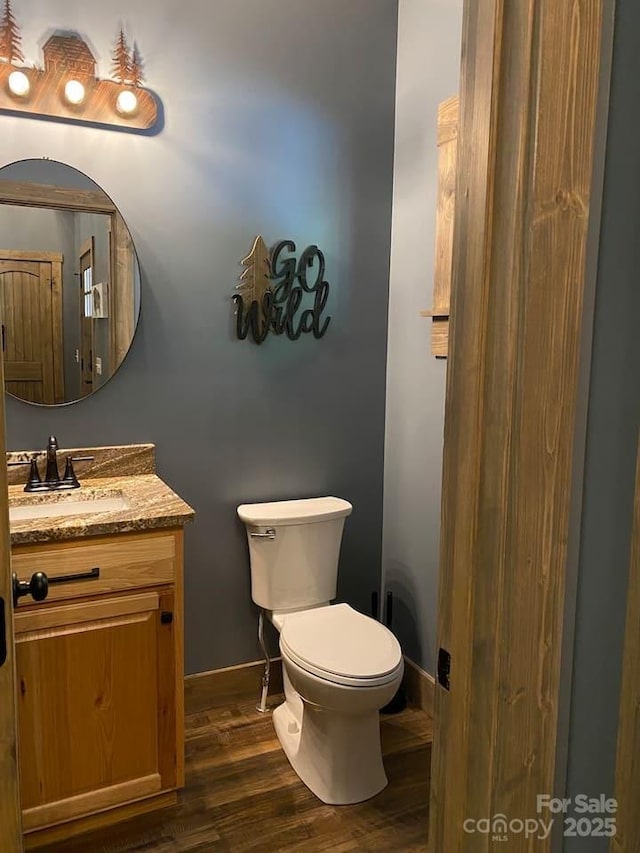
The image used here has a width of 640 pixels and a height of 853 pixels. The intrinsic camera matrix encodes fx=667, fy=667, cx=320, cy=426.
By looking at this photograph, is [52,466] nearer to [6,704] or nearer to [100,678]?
[100,678]

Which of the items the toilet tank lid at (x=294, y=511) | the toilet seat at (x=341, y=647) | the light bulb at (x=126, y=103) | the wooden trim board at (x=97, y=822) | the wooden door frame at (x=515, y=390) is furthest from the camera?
the toilet tank lid at (x=294, y=511)

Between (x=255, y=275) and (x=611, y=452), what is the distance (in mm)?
1790

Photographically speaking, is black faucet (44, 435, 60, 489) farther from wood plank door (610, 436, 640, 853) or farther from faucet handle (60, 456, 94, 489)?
wood plank door (610, 436, 640, 853)

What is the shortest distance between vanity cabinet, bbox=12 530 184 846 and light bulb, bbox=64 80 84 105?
1.40 meters

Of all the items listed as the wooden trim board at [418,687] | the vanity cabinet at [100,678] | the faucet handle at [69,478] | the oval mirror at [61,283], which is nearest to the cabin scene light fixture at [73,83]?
the oval mirror at [61,283]

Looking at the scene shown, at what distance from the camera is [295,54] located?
2.48 m

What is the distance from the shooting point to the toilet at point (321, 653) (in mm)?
2000

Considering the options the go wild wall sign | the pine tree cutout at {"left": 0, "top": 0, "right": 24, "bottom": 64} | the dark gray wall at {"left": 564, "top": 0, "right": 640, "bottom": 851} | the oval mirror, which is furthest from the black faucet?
the dark gray wall at {"left": 564, "top": 0, "right": 640, "bottom": 851}

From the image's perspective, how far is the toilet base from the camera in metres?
2.09

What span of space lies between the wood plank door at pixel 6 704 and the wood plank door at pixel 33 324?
1.46 meters

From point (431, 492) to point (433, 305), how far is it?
70 cm

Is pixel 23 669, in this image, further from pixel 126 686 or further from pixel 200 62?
pixel 200 62

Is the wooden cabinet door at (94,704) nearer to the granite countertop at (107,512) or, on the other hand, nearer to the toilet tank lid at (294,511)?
the granite countertop at (107,512)

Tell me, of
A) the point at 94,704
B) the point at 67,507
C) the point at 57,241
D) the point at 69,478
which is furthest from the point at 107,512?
the point at 57,241
